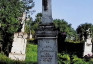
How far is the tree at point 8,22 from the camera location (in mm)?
23183

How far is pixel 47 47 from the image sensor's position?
993 centimetres

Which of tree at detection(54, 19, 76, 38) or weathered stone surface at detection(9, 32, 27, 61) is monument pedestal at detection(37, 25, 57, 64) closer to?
weathered stone surface at detection(9, 32, 27, 61)

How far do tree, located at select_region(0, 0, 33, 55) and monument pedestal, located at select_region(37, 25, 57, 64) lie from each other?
1237 centimetres

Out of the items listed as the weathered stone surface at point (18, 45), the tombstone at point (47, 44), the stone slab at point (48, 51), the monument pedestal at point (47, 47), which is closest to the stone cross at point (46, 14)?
the tombstone at point (47, 44)

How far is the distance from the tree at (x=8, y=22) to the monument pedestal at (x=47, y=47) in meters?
12.4

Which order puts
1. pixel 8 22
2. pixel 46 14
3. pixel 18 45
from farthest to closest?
pixel 8 22 < pixel 18 45 < pixel 46 14

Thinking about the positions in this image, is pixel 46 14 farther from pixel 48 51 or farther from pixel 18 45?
pixel 18 45

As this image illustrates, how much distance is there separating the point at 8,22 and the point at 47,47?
2140cm

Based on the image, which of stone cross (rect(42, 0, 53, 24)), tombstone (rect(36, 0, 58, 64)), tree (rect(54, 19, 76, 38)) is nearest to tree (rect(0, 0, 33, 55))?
stone cross (rect(42, 0, 53, 24))

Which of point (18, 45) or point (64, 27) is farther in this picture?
point (64, 27)

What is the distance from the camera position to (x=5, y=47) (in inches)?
906

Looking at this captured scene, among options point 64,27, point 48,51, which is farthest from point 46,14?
point 64,27

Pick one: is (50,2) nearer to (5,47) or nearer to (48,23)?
(48,23)

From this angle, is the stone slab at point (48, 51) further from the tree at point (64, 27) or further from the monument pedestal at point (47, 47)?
the tree at point (64, 27)
